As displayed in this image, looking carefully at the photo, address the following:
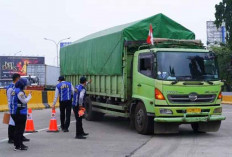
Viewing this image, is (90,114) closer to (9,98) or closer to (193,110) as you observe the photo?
(193,110)

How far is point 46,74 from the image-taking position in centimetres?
4222

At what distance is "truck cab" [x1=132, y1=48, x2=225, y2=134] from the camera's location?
11.3m

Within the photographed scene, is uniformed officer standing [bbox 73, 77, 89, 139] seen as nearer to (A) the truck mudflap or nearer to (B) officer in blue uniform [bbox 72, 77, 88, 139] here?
(B) officer in blue uniform [bbox 72, 77, 88, 139]

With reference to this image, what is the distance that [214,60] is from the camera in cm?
1210

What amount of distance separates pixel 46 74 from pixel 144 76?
31.2 metres

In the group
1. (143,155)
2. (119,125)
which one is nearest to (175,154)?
(143,155)

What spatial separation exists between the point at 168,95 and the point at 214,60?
189cm

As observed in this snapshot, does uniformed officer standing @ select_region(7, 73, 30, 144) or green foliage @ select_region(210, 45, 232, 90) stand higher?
green foliage @ select_region(210, 45, 232, 90)

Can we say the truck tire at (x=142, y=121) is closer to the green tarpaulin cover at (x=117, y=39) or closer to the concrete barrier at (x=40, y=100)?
the green tarpaulin cover at (x=117, y=39)

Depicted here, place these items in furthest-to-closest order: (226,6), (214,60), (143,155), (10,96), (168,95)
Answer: (226,6) → (214,60) → (168,95) → (10,96) → (143,155)

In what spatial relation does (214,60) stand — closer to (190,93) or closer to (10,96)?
(190,93)

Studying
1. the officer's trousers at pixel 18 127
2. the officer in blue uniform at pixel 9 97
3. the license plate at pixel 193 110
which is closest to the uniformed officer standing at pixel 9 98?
the officer in blue uniform at pixel 9 97

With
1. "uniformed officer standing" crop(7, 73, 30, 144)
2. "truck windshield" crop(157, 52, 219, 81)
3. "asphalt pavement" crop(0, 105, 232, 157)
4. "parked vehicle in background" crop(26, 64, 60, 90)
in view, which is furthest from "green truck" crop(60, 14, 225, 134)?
"parked vehicle in background" crop(26, 64, 60, 90)

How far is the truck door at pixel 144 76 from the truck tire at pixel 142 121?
0.36 meters
